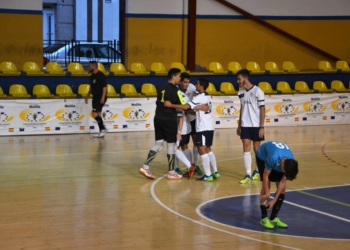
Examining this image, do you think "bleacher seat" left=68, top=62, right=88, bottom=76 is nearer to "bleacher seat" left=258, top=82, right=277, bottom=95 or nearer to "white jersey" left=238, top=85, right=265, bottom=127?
"bleacher seat" left=258, top=82, right=277, bottom=95

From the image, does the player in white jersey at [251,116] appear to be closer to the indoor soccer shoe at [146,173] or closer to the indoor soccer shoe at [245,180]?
the indoor soccer shoe at [245,180]

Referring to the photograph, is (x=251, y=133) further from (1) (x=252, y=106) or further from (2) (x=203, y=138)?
(2) (x=203, y=138)

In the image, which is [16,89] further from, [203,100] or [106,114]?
[203,100]

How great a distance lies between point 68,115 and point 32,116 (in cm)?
103

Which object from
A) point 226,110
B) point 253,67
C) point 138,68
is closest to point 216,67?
point 253,67

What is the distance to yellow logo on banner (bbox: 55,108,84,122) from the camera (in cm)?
1916

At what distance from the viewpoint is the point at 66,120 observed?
19234 millimetres

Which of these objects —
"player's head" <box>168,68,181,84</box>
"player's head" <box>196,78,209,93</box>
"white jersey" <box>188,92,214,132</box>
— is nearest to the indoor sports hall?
"white jersey" <box>188,92,214,132</box>

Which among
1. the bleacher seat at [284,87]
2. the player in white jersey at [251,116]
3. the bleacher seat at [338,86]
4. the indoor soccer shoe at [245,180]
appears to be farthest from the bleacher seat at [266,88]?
the indoor soccer shoe at [245,180]

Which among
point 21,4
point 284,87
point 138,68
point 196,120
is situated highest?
point 21,4

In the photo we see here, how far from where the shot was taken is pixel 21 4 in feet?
73.0

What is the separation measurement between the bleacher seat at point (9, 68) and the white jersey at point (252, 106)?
10.1 metres

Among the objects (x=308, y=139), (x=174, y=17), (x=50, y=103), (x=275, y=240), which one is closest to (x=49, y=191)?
(x=275, y=240)

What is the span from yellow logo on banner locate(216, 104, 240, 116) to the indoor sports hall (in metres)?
0.03
